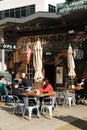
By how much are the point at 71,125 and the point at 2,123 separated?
7.95ft

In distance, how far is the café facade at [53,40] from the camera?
83.8 ft

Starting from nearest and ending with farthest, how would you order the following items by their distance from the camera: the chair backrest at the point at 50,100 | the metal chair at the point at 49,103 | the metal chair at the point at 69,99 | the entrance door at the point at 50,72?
the metal chair at the point at 49,103, the chair backrest at the point at 50,100, the metal chair at the point at 69,99, the entrance door at the point at 50,72

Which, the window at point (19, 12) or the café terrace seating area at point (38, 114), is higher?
the window at point (19, 12)

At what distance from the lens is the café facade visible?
25.5 metres

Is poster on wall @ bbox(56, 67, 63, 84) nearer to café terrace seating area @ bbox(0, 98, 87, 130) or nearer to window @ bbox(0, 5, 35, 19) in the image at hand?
café terrace seating area @ bbox(0, 98, 87, 130)

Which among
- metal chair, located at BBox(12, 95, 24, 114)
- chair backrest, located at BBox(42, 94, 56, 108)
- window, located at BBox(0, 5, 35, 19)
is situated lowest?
metal chair, located at BBox(12, 95, 24, 114)

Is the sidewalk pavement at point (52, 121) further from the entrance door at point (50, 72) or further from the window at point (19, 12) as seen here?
the window at point (19, 12)

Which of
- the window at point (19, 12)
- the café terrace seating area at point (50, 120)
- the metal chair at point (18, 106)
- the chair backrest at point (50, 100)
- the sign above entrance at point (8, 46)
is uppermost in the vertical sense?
the window at point (19, 12)

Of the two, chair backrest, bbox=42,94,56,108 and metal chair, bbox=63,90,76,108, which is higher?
chair backrest, bbox=42,94,56,108

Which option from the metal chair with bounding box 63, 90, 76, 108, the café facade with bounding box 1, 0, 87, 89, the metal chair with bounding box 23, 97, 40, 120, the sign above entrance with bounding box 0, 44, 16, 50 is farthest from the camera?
the sign above entrance with bounding box 0, 44, 16, 50

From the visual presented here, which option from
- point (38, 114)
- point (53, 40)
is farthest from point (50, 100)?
point (53, 40)

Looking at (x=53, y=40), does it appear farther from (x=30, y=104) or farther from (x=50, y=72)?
(x=30, y=104)

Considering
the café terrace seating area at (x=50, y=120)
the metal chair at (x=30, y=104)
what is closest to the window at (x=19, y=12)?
the café terrace seating area at (x=50, y=120)

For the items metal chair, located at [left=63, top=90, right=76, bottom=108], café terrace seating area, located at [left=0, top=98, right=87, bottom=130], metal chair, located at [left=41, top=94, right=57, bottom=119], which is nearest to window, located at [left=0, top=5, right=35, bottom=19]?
metal chair, located at [left=63, top=90, right=76, bottom=108]
